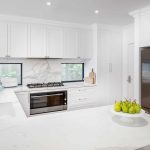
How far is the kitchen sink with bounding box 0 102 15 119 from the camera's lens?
61.4 inches

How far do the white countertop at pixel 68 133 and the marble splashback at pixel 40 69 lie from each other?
2.52 m

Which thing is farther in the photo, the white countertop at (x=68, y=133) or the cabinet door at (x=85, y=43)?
the cabinet door at (x=85, y=43)

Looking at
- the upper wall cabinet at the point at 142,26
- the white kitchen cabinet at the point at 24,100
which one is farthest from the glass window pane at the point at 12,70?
the upper wall cabinet at the point at 142,26

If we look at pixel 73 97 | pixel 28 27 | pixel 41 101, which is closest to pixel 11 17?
pixel 28 27

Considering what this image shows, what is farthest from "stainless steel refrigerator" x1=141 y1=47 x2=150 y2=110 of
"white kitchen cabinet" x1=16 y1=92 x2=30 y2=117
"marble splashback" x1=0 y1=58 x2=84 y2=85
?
"white kitchen cabinet" x1=16 y1=92 x2=30 y2=117

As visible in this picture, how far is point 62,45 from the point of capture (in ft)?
13.0

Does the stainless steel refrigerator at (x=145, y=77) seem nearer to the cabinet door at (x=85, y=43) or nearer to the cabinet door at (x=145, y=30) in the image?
the cabinet door at (x=145, y=30)

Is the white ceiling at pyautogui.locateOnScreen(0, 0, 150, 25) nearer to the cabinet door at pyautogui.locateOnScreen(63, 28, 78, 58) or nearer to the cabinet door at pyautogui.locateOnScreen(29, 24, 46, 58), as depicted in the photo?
the cabinet door at pyautogui.locateOnScreen(29, 24, 46, 58)

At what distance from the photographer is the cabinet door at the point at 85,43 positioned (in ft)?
13.7

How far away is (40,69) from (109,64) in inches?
75.7

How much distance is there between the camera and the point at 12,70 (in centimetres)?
385

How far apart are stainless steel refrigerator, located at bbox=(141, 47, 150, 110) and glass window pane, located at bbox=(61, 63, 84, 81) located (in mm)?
2020

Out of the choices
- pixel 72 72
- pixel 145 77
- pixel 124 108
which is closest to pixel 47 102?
pixel 72 72

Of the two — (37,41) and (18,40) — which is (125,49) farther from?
(18,40)
